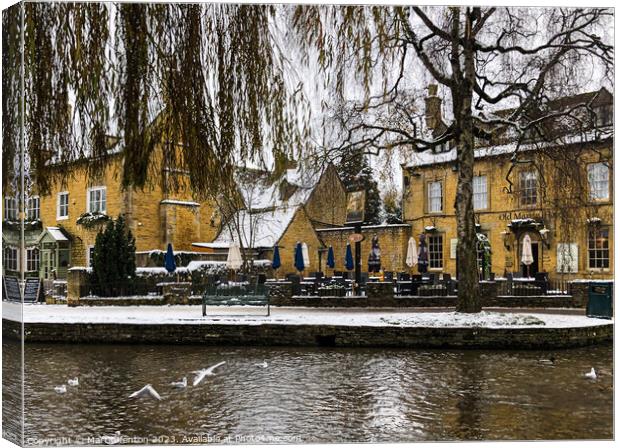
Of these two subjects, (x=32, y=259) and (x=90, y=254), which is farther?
(x=90, y=254)

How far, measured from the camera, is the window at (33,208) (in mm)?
7340

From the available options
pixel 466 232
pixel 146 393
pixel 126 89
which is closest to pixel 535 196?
pixel 466 232

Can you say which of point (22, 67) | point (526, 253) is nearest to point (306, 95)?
point (22, 67)

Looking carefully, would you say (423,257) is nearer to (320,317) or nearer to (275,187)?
(320,317)

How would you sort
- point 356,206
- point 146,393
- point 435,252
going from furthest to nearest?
point 435,252
point 356,206
point 146,393

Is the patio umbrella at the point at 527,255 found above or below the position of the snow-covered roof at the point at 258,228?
below

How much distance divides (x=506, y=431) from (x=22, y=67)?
18.8 ft

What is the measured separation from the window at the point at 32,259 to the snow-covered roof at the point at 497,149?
425cm

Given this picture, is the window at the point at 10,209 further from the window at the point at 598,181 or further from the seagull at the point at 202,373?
the window at the point at 598,181

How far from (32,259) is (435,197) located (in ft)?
15.7

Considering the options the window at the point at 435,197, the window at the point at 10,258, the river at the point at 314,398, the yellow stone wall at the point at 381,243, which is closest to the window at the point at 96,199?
the window at the point at 10,258

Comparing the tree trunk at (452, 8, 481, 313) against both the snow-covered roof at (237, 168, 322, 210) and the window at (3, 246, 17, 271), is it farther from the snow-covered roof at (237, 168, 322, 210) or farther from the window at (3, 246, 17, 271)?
the window at (3, 246, 17, 271)

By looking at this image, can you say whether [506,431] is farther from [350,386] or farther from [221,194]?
[221,194]

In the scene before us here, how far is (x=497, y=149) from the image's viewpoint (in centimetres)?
940
